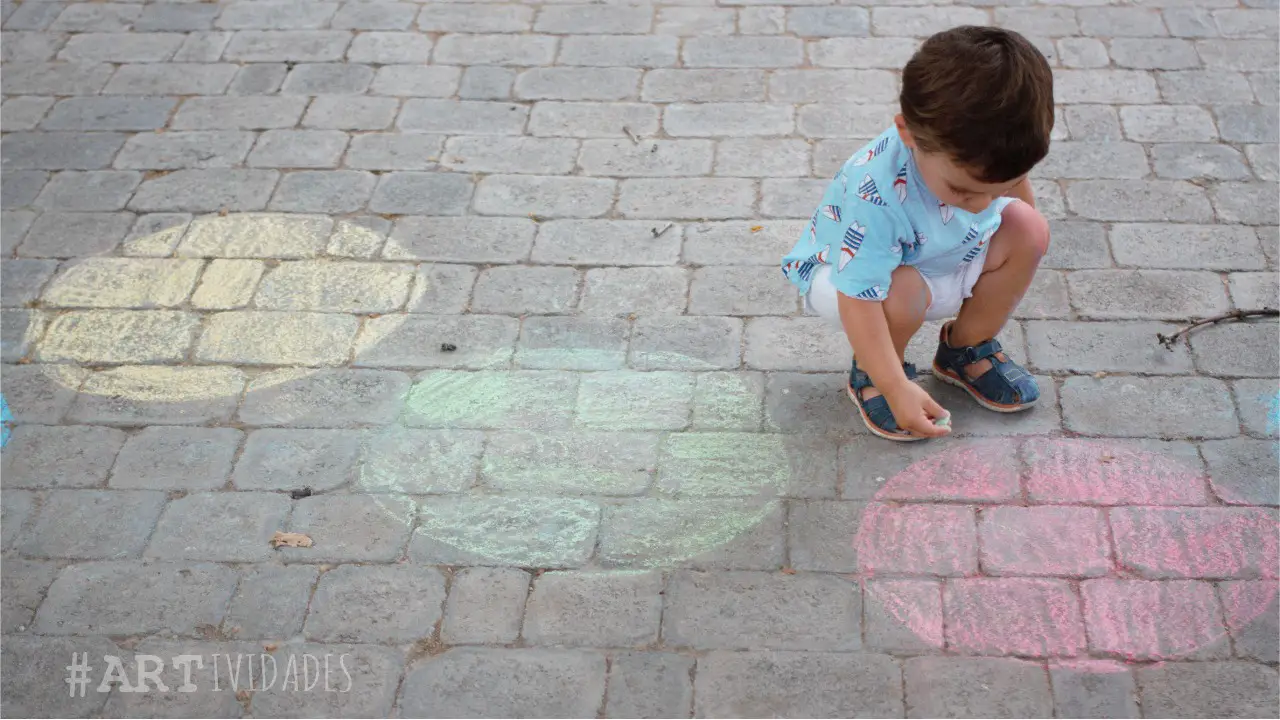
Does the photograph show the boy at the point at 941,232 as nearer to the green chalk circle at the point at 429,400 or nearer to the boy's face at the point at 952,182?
the boy's face at the point at 952,182

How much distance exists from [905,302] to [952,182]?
364mm

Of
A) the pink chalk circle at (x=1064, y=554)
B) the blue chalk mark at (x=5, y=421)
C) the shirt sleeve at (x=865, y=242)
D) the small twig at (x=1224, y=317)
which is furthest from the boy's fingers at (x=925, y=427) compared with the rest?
the blue chalk mark at (x=5, y=421)

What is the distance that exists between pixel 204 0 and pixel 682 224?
2.77m

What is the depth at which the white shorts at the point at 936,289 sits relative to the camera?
8.70ft

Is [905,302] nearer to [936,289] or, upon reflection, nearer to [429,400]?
[936,289]

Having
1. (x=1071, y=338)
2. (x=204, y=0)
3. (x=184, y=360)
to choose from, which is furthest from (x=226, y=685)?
(x=204, y=0)

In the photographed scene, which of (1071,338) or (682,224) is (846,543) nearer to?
(1071,338)

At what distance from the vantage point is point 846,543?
2.53m

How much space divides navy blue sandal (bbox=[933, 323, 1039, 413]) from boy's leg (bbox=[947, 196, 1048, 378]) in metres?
0.02

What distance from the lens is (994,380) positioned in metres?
2.83

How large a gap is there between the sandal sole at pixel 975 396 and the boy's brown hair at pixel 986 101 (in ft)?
2.54

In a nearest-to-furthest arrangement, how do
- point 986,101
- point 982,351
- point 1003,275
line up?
1. point 986,101
2. point 1003,275
3. point 982,351

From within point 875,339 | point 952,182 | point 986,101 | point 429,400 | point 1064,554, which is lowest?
point 1064,554

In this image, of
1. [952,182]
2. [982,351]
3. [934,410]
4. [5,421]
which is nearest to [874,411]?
[934,410]
